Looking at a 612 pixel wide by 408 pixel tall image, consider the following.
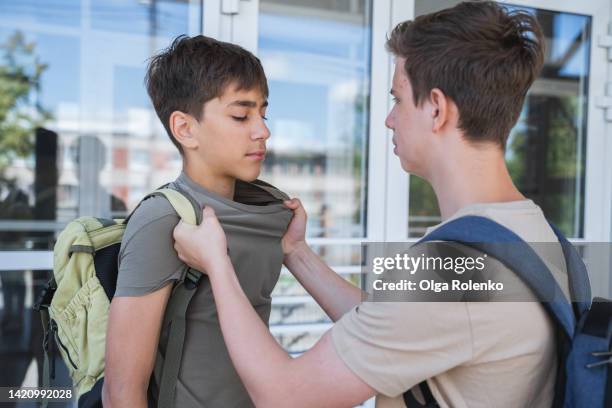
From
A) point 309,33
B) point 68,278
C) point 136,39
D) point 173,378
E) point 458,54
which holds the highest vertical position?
point 309,33

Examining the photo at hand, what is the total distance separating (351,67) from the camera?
596 cm

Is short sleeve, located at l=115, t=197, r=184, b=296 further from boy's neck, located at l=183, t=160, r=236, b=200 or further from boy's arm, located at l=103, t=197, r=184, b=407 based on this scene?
boy's neck, located at l=183, t=160, r=236, b=200

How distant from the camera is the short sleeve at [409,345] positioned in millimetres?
758

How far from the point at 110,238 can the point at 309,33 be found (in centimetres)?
487

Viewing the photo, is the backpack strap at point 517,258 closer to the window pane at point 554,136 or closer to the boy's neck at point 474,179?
the boy's neck at point 474,179

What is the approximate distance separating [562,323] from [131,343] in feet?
2.35

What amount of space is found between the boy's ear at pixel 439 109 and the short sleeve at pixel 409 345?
11.6 inches

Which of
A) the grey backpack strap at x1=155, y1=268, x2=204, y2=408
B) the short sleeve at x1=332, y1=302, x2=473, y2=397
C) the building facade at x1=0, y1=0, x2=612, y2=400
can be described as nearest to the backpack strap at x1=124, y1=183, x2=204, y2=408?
the grey backpack strap at x1=155, y1=268, x2=204, y2=408

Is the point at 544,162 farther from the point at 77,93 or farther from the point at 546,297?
the point at 546,297

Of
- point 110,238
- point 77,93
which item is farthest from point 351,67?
point 110,238

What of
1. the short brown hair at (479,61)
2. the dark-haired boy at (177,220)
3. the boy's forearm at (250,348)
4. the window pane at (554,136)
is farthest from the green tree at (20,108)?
the short brown hair at (479,61)

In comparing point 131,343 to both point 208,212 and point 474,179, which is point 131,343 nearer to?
point 208,212

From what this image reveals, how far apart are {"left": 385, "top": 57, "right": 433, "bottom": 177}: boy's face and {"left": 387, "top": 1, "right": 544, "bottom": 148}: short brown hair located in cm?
2

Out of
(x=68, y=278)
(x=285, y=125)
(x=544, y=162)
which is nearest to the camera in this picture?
(x=68, y=278)
